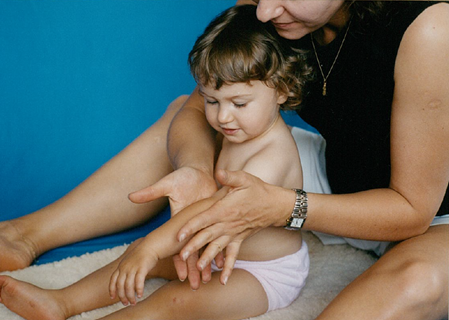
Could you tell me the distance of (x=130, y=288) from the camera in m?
0.99

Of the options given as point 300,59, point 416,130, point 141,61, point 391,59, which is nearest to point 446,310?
point 416,130

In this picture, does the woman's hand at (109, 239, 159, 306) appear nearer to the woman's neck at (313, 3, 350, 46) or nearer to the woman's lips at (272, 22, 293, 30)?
the woman's lips at (272, 22, 293, 30)

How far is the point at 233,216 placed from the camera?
104 centimetres

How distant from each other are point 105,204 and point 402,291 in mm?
821

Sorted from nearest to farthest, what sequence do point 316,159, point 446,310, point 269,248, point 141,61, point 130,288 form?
point 130,288, point 446,310, point 269,248, point 316,159, point 141,61

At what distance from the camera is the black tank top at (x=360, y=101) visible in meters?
1.14

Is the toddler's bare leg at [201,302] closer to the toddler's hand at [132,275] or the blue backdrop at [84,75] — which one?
the toddler's hand at [132,275]

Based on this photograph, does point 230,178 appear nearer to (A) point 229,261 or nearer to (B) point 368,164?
(A) point 229,261

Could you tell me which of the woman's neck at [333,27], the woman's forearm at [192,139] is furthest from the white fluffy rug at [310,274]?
the woman's neck at [333,27]

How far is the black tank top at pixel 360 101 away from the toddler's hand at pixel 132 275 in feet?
1.77

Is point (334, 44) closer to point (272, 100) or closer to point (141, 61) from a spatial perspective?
point (272, 100)

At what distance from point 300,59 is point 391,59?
22 centimetres

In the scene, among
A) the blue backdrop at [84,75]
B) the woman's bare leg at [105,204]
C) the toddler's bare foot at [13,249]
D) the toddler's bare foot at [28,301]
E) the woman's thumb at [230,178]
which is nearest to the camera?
the woman's thumb at [230,178]

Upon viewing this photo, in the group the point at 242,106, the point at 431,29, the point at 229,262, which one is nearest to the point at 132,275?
the point at 229,262
